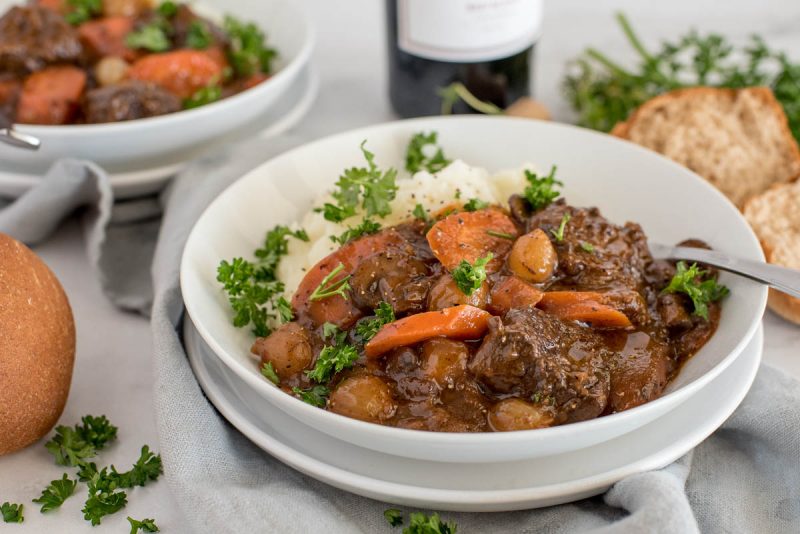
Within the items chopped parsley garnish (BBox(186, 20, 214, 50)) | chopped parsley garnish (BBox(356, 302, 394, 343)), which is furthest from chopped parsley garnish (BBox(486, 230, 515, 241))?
chopped parsley garnish (BBox(186, 20, 214, 50))

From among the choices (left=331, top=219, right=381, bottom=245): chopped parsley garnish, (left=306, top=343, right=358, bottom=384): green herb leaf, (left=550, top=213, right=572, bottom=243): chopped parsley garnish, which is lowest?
(left=306, top=343, right=358, bottom=384): green herb leaf

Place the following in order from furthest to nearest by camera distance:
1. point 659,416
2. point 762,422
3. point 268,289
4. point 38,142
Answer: point 38,142, point 268,289, point 762,422, point 659,416

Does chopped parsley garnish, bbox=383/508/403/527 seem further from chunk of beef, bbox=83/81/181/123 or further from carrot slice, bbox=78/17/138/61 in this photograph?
carrot slice, bbox=78/17/138/61

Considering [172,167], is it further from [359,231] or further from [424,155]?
[359,231]

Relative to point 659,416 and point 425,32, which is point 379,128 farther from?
point 659,416

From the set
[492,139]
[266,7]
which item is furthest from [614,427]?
[266,7]

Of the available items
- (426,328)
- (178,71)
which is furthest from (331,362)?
(178,71)
